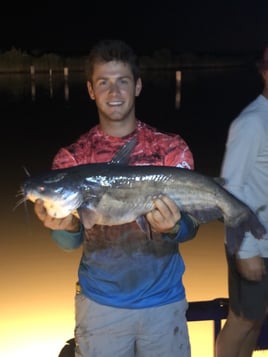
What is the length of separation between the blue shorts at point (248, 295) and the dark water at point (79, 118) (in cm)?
721

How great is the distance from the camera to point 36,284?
5.87 m

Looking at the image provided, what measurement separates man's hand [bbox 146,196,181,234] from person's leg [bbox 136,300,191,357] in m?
0.42

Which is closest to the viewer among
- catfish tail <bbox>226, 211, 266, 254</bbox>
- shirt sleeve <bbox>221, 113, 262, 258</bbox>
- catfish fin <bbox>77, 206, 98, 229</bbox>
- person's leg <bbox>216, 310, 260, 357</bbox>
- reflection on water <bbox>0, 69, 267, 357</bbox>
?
catfish fin <bbox>77, 206, 98, 229</bbox>

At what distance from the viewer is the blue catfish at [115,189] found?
8.78 ft

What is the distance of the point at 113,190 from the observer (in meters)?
2.71

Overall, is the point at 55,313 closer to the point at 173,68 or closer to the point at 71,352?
the point at 71,352

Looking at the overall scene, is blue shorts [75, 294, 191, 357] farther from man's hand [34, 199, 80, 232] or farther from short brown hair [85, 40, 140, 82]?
short brown hair [85, 40, 140, 82]

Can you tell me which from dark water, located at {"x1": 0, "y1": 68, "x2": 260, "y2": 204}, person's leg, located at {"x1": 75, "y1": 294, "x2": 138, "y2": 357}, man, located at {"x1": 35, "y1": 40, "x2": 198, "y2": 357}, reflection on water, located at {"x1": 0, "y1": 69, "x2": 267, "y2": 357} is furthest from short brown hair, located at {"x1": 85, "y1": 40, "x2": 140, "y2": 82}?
dark water, located at {"x1": 0, "y1": 68, "x2": 260, "y2": 204}

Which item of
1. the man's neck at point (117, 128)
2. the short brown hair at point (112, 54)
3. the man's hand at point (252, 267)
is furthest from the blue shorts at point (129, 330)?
the short brown hair at point (112, 54)

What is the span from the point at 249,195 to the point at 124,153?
0.88 m

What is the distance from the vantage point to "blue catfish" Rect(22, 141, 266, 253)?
2.68 m

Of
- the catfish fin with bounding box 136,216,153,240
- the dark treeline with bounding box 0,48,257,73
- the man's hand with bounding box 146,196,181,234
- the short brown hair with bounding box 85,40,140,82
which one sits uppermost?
the dark treeline with bounding box 0,48,257,73

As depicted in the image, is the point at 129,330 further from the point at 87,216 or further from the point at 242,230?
the point at 242,230

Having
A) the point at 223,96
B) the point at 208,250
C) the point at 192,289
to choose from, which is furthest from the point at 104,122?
the point at 223,96
